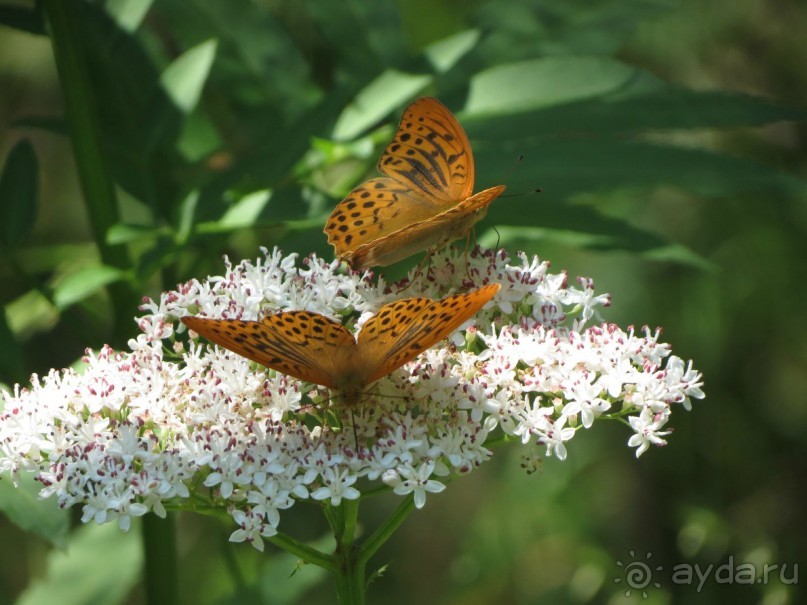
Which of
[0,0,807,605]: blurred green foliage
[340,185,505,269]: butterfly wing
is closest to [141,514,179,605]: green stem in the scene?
[0,0,807,605]: blurred green foliage

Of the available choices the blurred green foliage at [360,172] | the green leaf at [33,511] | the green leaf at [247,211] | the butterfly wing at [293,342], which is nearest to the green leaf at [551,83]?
the blurred green foliage at [360,172]

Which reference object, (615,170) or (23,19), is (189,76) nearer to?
(23,19)

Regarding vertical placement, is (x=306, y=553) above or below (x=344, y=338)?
below

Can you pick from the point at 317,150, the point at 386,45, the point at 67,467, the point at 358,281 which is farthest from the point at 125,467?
the point at 386,45

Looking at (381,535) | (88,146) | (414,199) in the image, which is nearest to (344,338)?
(381,535)

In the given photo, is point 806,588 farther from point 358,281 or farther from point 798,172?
point 358,281

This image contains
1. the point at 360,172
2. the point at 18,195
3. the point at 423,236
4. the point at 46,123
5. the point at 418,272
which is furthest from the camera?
the point at 360,172
